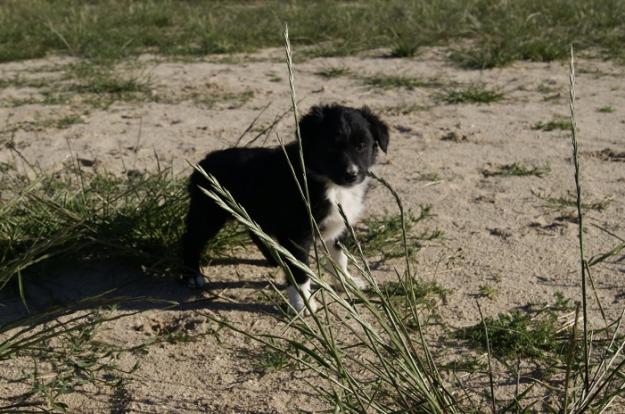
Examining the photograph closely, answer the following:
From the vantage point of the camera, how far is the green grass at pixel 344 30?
8789mm

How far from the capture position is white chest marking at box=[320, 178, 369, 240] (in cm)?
368

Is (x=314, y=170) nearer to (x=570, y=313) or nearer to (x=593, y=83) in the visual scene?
(x=570, y=313)

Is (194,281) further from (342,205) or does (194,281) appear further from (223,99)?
(223,99)

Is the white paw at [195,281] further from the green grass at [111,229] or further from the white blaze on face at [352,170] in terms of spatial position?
the white blaze on face at [352,170]

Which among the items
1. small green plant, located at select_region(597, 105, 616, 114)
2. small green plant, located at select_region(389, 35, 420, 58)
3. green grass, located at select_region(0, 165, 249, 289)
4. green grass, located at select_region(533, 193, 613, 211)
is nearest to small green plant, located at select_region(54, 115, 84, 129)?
green grass, located at select_region(0, 165, 249, 289)

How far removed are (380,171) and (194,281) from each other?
2.01m

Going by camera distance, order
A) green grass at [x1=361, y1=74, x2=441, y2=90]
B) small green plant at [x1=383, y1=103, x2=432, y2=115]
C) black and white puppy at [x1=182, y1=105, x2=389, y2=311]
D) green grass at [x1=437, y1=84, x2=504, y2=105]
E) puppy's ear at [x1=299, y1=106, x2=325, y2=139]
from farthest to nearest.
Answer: green grass at [x1=361, y1=74, x2=441, y2=90]
green grass at [x1=437, y1=84, x2=504, y2=105]
small green plant at [x1=383, y1=103, x2=432, y2=115]
puppy's ear at [x1=299, y1=106, x2=325, y2=139]
black and white puppy at [x1=182, y1=105, x2=389, y2=311]

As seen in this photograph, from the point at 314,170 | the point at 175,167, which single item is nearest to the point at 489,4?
the point at 175,167

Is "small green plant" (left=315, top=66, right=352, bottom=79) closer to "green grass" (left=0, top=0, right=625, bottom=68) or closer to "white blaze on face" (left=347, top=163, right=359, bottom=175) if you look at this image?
"green grass" (left=0, top=0, right=625, bottom=68)

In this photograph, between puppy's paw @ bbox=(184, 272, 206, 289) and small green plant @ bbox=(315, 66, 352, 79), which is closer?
puppy's paw @ bbox=(184, 272, 206, 289)

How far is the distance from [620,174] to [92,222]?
11.7 ft

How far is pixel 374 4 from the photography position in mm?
11422

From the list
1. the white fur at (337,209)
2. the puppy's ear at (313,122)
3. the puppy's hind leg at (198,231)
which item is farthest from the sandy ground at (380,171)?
the puppy's ear at (313,122)

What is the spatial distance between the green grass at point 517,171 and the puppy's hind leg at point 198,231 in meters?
2.26
